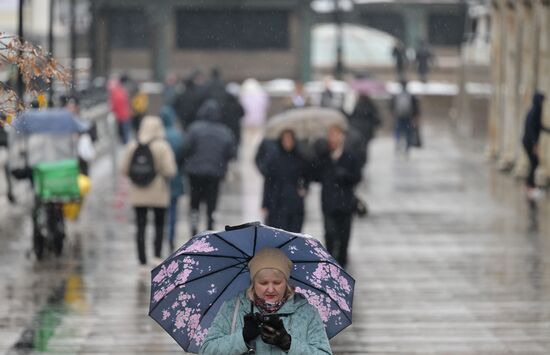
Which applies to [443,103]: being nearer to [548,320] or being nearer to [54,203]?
[54,203]

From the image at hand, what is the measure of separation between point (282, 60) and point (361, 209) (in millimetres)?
34461

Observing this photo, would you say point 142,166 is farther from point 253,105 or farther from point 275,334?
point 253,105

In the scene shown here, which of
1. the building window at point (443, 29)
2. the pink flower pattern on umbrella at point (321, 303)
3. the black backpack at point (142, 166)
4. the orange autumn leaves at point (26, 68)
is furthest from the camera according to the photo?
the building window at point (443, 29)

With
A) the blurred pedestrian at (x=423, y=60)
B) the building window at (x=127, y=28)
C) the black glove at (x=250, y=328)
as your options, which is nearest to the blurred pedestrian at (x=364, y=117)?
the black glove at (x=250, y=328)

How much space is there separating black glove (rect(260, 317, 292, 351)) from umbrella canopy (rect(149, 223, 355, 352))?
2.43 feet

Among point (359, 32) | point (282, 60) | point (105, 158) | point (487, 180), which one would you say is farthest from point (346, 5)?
point (487, 180)

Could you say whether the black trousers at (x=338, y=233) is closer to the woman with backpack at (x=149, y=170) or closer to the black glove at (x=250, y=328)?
the woman with backpack at (x=149, y=170)

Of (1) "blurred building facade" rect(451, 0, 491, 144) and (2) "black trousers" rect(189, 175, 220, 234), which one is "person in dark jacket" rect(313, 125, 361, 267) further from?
(1) "blurred building facade" rect(451, 0, 491, 144)

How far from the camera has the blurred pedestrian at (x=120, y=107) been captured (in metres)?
36.9

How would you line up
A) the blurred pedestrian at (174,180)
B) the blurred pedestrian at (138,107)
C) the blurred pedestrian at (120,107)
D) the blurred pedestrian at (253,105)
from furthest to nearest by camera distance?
the blurred pedestrian at (253,105) → the blurred pedestrian at (138,107) → the blurred pedestrian at (120,107) → the blurred pedestrian at (174,180)

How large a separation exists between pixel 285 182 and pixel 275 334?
398 inches

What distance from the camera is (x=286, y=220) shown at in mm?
17266

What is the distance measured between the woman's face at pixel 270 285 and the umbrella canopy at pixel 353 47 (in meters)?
50.3

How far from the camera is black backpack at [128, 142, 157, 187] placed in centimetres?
1744
